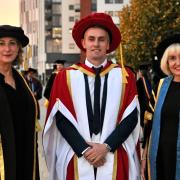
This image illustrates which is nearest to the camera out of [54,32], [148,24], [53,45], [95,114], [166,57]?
[95,114]

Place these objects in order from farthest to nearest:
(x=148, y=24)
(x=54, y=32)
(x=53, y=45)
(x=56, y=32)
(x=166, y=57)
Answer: (x=56, y=32)
(x=54, y=32)
(x=53, y=45)
(x=148, y=24)
(x=166, y=57)

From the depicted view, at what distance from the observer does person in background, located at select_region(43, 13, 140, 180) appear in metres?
4.82

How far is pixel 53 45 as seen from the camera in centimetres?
8869

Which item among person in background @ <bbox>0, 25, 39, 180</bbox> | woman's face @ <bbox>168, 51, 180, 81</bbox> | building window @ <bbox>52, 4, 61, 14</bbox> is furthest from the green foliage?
building window @ <bbox>52, 4, 61, 14</bbox>

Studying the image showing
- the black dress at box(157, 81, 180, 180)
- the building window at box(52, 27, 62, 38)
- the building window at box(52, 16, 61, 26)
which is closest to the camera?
the black dress at box(157, 81, 180, 180)

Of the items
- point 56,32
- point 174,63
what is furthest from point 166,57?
point 56,32

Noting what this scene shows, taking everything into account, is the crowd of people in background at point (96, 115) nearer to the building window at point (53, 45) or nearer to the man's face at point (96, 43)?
the man's face at point (96, 43)

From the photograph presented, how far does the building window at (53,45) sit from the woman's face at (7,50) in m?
83.3

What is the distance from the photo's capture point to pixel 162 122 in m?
4.88

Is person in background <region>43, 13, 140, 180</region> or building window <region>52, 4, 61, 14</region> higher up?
building window <region>52, 4, 61, 14</region>

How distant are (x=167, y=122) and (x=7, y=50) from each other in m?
1.60

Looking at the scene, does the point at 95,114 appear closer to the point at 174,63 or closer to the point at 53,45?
the point at 174,63

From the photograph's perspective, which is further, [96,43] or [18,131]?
[96,43]

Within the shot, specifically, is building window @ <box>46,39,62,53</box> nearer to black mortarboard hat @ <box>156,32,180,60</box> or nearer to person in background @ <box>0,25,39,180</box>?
black mortarboard hat @ <box>156,32,180,60</box>
